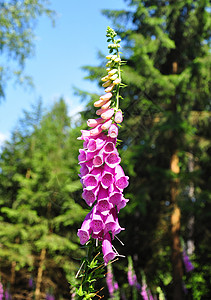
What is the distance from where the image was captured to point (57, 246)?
35.4 feet

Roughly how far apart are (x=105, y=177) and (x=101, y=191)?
6 centimetres

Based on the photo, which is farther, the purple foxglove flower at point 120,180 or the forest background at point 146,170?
the forest background at point 146,170

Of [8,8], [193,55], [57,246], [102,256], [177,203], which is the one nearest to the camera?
[102,256]

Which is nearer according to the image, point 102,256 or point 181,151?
point 102,256

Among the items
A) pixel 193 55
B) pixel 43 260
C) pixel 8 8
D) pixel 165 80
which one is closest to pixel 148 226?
pixel 43 260

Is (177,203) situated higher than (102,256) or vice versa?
(177,203)

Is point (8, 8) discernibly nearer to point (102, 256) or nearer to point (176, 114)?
point (176, 114)

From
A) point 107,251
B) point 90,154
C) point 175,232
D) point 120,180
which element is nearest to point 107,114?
point 90,154

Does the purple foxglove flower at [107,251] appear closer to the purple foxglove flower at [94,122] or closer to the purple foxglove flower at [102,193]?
the purple foxglove flower at [102,193]

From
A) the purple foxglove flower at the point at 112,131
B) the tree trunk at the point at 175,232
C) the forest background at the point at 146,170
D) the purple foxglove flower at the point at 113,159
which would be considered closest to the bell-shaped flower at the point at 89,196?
the purple foxglove flower at the point at 113,159

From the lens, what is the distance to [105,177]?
120 centimetres

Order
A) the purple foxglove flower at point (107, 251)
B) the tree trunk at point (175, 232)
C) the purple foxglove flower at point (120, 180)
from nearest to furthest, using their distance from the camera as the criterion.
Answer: the purple foxglove flower at point (107, 251) < the purple foxglove flower at point (120, 180) < the tree trunk at point (175, 232)

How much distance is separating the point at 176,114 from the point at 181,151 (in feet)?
6.01

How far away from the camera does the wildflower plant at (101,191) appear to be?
45.3 inches
